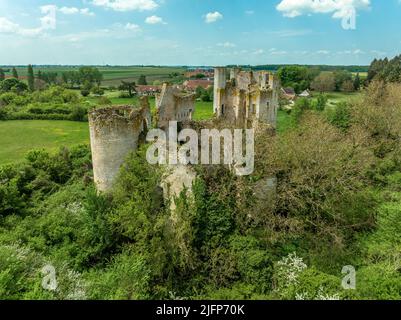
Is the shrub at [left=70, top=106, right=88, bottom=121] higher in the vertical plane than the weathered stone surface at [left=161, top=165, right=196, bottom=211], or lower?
lower

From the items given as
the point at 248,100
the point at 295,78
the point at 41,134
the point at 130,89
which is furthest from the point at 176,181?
the point at 295,78

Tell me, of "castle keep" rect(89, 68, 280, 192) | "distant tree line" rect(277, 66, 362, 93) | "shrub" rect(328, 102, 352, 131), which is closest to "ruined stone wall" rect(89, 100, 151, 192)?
"castle keep" rect(89, 68, 280, 192)

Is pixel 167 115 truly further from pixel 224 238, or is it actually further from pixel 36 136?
pixel 36 136

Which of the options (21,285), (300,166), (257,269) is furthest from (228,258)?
(21,285)

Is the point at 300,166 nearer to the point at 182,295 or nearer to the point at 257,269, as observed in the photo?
the point at 257,269

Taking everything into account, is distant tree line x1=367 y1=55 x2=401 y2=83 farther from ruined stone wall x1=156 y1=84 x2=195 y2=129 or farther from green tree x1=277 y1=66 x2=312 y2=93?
ruined stone wall x1=156 y1=84 x2=195 y2=129

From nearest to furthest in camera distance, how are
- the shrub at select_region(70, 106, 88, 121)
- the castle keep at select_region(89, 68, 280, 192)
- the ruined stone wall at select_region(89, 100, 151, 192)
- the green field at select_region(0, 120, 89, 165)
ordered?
the ruined stone wall at select_region(89, 100, 151, 192), the castle keep at select_region(89, 68, 280, 192), the green field at select_region(0, 120, 89, 165), the shrub at select_region(70, 106, 88, 121)
